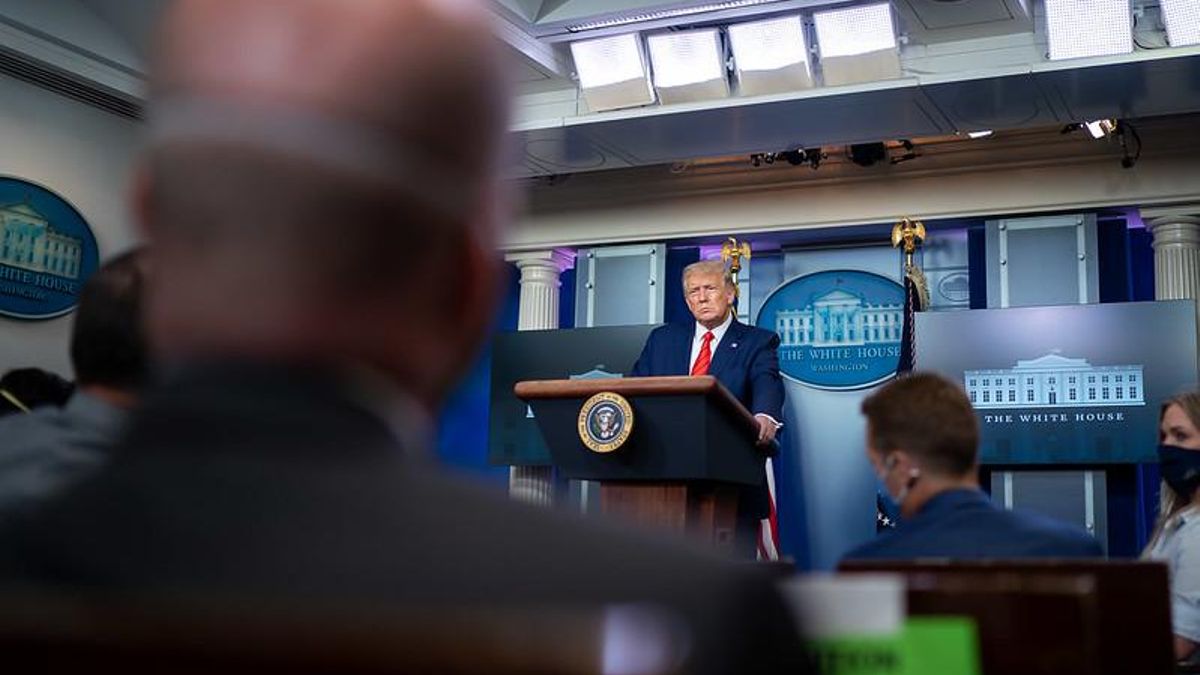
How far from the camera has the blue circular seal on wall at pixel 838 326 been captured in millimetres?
6305

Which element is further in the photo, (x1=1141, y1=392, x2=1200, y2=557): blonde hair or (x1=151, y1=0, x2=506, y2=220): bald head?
(x1=1141, y1=392, x2=1200, y2=557): blonde hair

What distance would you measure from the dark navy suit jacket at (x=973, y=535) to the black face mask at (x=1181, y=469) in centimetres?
157

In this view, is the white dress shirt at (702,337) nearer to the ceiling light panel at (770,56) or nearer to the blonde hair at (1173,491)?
the ceiling light panel at (770,56)

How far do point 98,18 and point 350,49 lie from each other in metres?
5.81

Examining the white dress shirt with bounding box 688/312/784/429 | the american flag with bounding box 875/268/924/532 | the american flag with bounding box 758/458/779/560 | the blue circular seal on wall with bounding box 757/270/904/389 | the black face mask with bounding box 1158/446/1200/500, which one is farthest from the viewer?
the blue circular seal on wall with bounding box 757/270/904/389

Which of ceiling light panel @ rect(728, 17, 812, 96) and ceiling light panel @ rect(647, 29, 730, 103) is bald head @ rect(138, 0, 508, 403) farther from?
ceiling light panel @ rect(647, 29, 730, 103)

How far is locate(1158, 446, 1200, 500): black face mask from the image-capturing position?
10.6ft

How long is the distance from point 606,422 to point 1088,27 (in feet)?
9.94

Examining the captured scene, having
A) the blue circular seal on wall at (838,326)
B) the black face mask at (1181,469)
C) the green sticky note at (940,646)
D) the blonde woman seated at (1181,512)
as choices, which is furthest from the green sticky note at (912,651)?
the blue circular seal on wall at (838,326)

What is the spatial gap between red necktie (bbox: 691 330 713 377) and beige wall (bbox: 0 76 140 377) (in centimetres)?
285

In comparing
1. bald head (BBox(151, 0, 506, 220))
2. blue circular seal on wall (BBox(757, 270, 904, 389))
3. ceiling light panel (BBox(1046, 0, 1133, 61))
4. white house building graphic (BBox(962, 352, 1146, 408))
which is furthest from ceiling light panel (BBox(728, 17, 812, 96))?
bald head (BBox(151, 0, 506, 220))

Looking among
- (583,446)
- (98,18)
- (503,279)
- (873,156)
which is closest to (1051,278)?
(873,156)

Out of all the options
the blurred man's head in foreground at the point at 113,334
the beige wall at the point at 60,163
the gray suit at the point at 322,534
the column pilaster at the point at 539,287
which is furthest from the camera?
the column pilaster at the point at 539,287

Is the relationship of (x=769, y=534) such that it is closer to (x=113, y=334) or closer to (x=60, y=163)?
(x=113, y=334)
